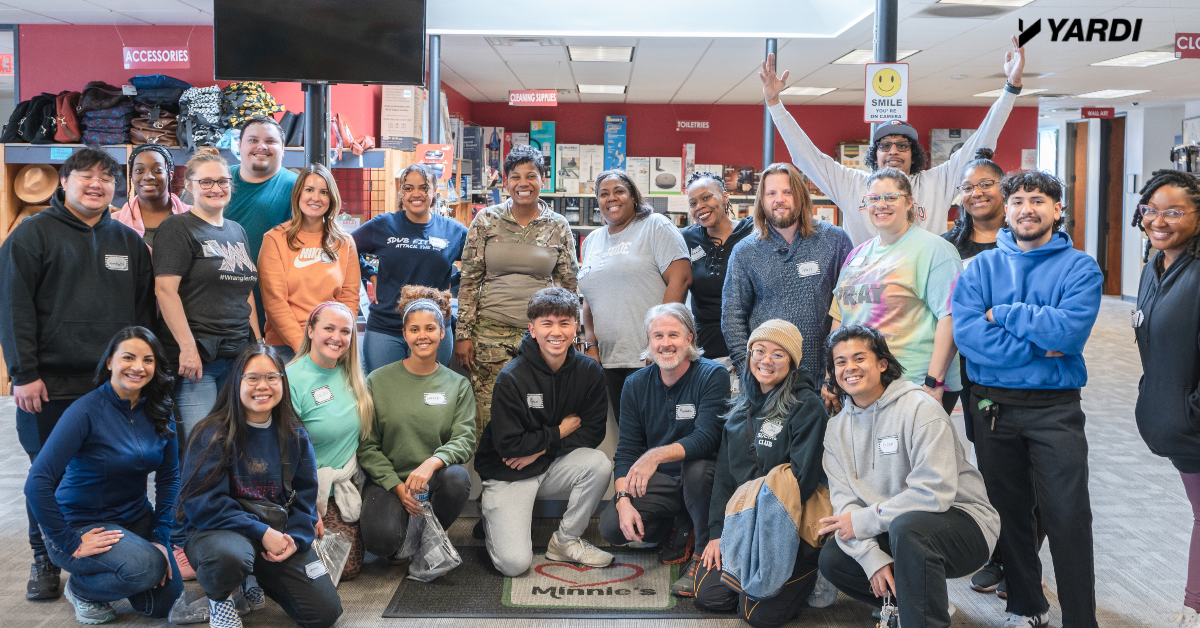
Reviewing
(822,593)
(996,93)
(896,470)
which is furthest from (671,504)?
(996,93)

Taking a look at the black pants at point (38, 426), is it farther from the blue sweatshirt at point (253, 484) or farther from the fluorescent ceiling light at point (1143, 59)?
the fluorescent ceiling light at point (1143, 59)

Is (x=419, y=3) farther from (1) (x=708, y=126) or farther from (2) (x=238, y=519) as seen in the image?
(1) (x=708, y=126)

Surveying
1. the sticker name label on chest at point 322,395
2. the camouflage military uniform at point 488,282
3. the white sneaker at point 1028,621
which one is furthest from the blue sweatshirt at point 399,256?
the white sneaker at point 1028,621

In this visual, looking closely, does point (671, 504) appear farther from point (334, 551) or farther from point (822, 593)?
point (334, 551)

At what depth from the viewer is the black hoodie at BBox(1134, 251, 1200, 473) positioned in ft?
7.74

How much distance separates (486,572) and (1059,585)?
6.33ft

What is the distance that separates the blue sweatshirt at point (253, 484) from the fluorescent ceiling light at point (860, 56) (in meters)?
6.95

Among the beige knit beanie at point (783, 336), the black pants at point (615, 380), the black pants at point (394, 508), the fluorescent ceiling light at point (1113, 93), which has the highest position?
the fluorescent ceiling light at point (1113, 93)

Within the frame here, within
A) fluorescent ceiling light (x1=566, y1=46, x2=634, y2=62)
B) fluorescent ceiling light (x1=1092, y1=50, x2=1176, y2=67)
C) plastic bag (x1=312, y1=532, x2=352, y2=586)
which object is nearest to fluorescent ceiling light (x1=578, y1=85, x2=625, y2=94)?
fluorescent ceiling light (x1=566, y1=46, x2=634, y2=62)

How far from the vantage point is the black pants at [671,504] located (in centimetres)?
303

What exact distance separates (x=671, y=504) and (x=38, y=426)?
2.24m

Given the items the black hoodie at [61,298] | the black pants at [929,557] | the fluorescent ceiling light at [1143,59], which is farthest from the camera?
the fluorescent ceiling light at [1143,59]

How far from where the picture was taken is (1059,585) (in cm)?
252

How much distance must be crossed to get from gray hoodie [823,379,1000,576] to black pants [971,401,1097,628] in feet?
0.40
